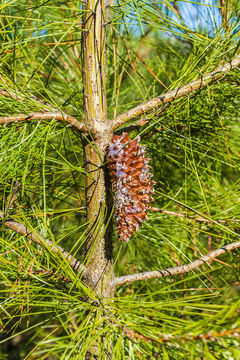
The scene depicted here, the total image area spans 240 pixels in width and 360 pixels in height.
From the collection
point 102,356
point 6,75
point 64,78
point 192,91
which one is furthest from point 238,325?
point 64,78

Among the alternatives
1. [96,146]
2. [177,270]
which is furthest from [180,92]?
[177,270]

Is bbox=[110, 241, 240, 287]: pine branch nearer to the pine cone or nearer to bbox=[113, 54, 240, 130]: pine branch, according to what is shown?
the pine cone

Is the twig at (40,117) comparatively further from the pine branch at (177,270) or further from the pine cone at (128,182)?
the pine branch at (177,270)

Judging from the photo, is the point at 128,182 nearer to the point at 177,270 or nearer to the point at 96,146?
the point at 96,146

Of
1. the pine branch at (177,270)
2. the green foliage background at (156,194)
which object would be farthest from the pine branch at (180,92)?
the pine branch at (177,270)

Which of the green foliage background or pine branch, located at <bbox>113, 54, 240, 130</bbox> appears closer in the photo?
the green foliage background

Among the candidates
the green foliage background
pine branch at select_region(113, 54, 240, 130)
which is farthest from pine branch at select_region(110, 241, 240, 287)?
pine branch at select_region(113, 54, 240, 130)

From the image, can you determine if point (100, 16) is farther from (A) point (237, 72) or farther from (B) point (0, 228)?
(B) point (0, 228)

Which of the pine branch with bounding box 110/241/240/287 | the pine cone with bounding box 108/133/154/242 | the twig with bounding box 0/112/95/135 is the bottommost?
the pine branch with bounding box 110/241/240/287
